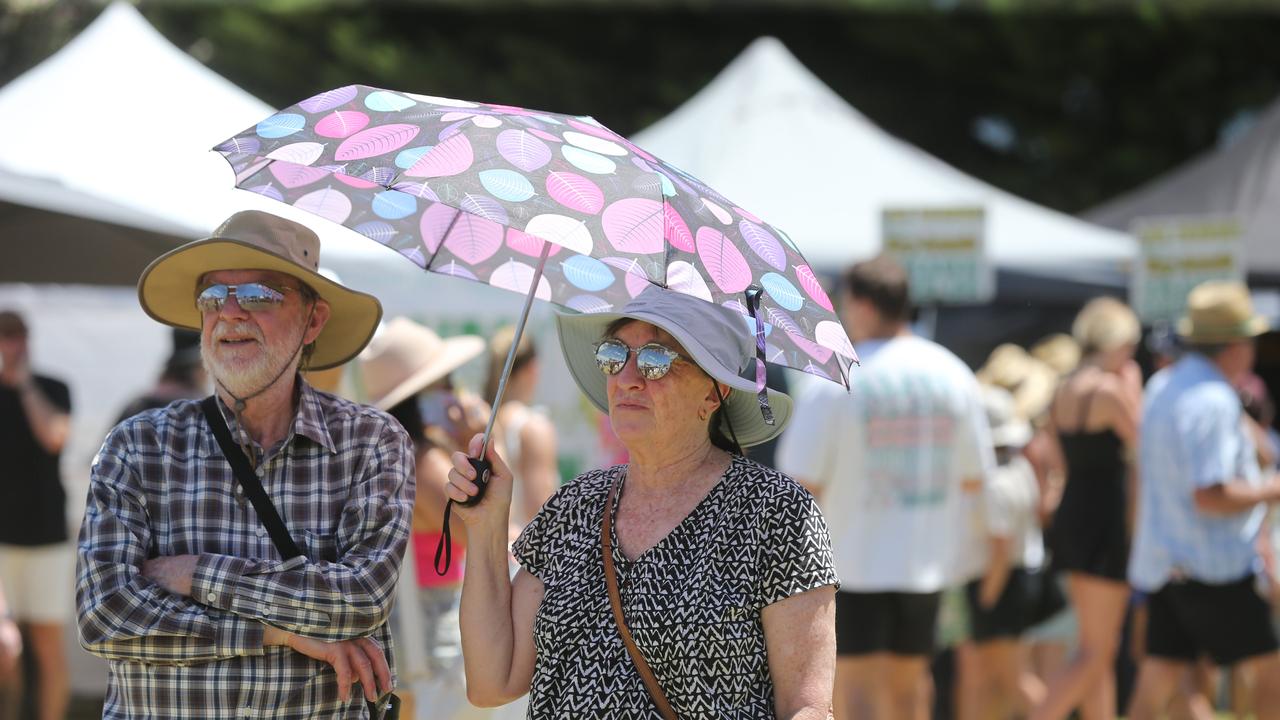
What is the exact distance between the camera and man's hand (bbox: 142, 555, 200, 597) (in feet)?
9.04

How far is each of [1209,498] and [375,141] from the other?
4497 millimetres

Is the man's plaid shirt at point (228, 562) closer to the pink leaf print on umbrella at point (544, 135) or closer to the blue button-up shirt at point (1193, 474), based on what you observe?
the pink leaf print on umbrella at point (544, 135)

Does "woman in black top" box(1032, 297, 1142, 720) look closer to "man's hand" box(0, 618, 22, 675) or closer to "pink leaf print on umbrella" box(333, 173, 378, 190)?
"man's hand" box(0, 618, 22, 675)

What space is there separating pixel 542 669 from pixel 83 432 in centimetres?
877

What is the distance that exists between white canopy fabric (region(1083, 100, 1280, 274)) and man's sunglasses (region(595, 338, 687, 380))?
8280 mm

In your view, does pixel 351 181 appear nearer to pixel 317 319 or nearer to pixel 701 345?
pixel 317 319

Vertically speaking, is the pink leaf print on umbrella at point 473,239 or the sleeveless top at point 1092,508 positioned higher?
the pink leaf print on umbrella at point 473,239

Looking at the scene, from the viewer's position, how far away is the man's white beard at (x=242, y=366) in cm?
293

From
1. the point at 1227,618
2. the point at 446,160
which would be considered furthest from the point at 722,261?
the point at 1227,618

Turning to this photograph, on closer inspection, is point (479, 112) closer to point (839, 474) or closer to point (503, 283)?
point (503, 283)

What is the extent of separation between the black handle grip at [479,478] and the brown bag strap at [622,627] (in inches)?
9.9

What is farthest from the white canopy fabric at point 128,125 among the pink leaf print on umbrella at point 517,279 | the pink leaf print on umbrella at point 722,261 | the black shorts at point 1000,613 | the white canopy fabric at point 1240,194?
the white canopy fabric at point 1240,194

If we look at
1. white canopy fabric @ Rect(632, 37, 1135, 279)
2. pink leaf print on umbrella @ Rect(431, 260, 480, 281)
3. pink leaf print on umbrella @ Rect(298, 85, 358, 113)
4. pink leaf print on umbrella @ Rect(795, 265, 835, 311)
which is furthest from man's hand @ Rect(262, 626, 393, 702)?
white canopy fabric @ Rect(632, 37, 1135, 279)

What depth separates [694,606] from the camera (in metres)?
2.78
